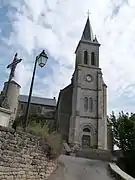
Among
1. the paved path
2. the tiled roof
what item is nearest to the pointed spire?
the tiled roof

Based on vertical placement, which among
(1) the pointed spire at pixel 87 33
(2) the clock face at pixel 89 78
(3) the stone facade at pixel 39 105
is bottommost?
(3) the stone facade at pixel 39 105

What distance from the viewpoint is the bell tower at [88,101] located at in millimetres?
36406

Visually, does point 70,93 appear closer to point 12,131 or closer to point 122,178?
point 122,178

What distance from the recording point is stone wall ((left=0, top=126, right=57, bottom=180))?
6.75m

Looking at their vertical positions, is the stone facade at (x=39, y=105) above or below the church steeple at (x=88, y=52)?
below

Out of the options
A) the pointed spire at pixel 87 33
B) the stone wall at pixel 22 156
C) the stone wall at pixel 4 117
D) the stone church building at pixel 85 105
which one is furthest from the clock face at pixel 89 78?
the stone wall at pixel 22 156

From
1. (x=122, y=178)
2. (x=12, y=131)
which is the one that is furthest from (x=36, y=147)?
(x=122, y=178)

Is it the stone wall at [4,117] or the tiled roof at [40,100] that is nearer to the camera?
the stone wall at [4,117]

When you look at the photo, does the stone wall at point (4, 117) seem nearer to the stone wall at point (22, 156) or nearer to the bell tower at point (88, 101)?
the stone wall at point (22, 156)

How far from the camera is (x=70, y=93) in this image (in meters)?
41.7

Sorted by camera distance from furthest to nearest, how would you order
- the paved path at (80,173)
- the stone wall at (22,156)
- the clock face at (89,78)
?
1. the clock face at (89,78)
2. the paved path at (80,173)
3. the stone wall at (22,156)

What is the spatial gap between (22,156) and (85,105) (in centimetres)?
3182

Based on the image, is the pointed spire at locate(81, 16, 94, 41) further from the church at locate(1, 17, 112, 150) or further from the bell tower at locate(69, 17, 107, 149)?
the bell tower at locate(69, 17, 107, 149)

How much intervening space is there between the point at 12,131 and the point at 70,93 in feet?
113
